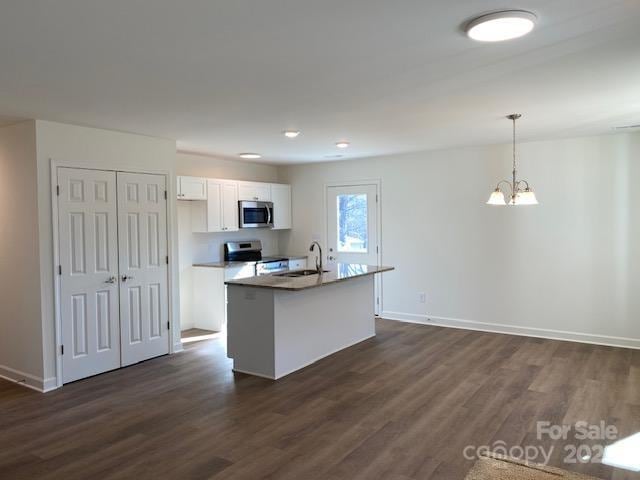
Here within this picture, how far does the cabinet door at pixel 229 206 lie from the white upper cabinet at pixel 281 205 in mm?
866

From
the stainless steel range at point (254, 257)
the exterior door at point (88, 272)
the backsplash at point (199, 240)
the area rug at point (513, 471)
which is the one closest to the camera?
the area rug at point (513, 471)

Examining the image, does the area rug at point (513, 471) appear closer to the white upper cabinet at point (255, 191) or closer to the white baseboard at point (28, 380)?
the white baseboard at point (28, 380)

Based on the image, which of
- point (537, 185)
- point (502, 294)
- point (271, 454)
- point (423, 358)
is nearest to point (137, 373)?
point (271, 454)

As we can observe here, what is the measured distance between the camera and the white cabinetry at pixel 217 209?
6277 mm

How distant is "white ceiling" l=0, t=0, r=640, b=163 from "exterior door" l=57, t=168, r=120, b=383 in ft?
2.11

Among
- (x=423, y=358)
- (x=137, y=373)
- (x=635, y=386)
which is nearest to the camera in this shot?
(x=635, y=386)

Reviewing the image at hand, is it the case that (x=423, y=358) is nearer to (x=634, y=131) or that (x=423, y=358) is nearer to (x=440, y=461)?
(x=440, y=461)

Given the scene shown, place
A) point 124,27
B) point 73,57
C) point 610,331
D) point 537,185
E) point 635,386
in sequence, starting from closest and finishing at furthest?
point 124,27, point 73,57, point 635,386, point 610,331, point 537,185

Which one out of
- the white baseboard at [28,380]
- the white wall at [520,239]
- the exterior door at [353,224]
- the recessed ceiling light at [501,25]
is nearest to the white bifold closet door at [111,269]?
the white baseboard at [28,380]

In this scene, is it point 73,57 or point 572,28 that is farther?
point 73,57

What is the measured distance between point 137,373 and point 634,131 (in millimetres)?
5813

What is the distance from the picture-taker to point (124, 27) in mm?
2211

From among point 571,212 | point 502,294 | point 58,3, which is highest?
point 58,3

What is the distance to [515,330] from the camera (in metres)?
5.91
